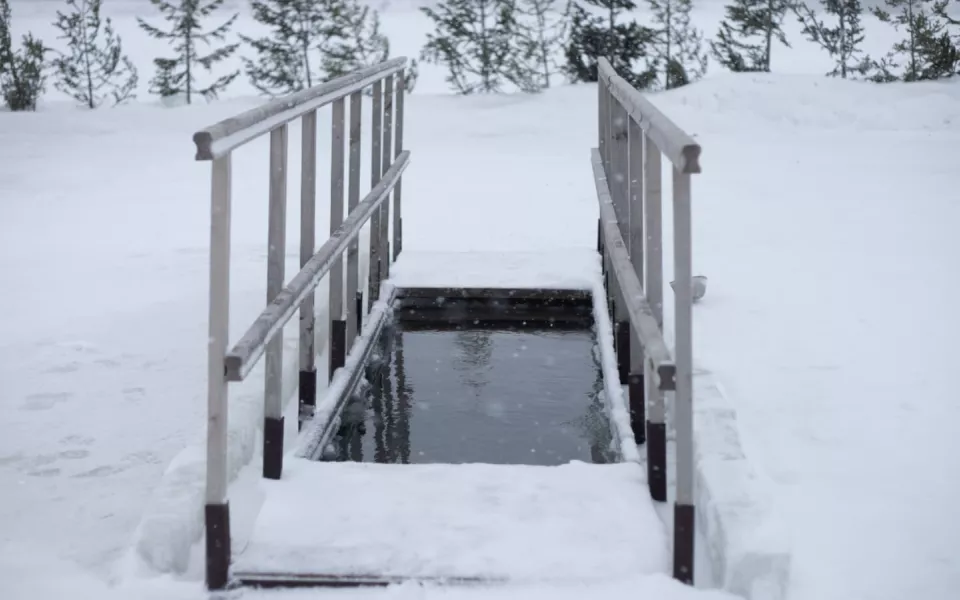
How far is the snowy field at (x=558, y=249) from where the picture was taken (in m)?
3.29

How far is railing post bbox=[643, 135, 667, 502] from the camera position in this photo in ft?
11.2

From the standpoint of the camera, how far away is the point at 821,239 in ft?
26.2

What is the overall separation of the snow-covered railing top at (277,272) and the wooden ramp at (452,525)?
0.19 meters

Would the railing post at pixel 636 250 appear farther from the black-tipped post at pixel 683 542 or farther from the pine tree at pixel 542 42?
the pine tree at pixel 542 42

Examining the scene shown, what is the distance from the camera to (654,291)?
→ 3.56 meters

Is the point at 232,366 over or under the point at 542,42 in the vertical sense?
under

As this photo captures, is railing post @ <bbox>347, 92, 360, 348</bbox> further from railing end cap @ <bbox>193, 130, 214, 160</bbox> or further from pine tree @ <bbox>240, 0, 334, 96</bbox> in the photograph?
pine tree @ <bbox>240, 0, 334, 96</bbox>

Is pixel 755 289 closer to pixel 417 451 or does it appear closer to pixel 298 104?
pixel 417 451

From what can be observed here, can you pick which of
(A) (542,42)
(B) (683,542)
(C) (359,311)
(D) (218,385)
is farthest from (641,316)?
(A) (542,42)

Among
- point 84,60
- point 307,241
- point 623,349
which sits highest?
point 84,60

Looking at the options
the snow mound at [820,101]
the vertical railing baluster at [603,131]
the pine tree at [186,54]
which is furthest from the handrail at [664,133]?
the pine tree at [186,54]

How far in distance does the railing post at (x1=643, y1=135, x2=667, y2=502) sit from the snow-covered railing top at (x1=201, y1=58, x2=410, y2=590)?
1123mm

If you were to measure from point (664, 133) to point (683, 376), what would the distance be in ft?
2.19

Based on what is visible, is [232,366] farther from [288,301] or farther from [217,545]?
[288,301]
